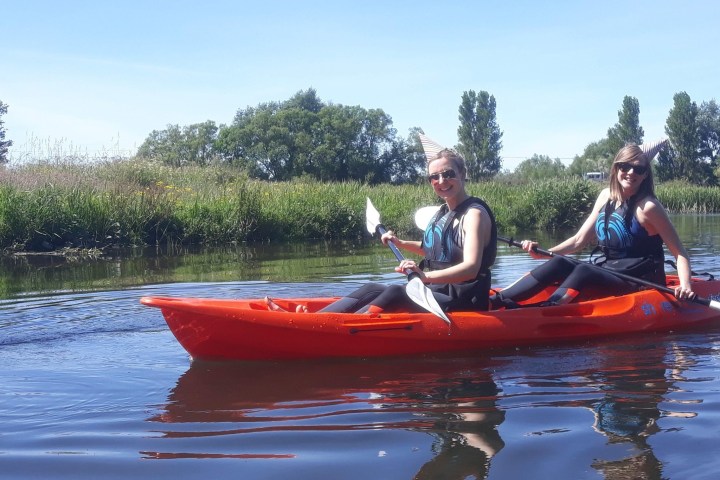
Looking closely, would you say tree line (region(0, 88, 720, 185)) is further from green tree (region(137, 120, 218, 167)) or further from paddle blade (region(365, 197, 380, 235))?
paddle blade (region(365, 197, 380, 235))

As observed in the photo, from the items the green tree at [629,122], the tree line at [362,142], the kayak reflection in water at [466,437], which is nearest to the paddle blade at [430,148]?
the kayak reflection in water at [466,437]

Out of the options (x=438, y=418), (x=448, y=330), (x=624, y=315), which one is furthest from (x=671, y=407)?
(x=624, y=315)

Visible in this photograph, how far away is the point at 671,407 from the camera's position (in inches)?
142

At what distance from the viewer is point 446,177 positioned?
15.2 feet

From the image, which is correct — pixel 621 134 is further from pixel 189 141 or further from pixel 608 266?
pixel 608 266

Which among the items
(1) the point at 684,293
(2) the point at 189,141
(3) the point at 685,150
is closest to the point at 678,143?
(3) the point at 685,150

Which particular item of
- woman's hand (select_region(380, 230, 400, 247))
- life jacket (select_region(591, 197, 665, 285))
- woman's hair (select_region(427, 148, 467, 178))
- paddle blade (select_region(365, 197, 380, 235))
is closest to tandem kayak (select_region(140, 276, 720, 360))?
life jacket (select_region(591, 197, 665, 285))

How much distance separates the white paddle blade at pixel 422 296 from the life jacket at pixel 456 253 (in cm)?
34

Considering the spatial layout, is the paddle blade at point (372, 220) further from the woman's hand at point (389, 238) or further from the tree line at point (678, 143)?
the tree line at point (678, 143)

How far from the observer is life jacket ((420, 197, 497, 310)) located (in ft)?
15.5

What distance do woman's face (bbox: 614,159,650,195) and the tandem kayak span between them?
0.79m

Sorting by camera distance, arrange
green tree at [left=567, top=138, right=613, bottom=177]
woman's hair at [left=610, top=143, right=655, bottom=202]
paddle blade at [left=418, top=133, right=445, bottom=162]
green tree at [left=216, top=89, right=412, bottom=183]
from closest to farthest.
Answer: paddle blade at [left=418, top=133, right=445, bottom=162] < woman's hair at [left=610, top=143, right=655, bottom=202] < green tree at [left=216, top=89, right=412, bottom=183] < green tree at [left=567, top=138, right=613, bottom=177]

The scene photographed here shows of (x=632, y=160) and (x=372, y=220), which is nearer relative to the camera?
(x=632, y=160)

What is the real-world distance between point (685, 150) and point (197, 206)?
44.4 meters
